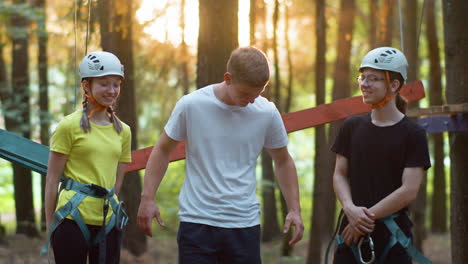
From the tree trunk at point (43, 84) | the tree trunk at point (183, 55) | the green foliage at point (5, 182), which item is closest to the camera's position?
the tree trunk at point (43, 84)

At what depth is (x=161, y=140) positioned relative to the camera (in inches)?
152

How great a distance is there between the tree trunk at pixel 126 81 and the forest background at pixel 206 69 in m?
0.02

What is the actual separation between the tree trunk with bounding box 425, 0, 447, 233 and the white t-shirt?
31.1ft

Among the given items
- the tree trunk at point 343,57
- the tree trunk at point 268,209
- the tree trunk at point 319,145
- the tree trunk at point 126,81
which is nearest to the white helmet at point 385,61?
the tree trunk at point 319,145

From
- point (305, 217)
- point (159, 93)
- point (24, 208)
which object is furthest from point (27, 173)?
point (305, 217)

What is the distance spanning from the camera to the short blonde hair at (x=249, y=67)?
3568 mm

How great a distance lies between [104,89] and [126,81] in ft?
18.7

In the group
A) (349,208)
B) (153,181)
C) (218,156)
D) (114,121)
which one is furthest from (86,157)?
(349,208)

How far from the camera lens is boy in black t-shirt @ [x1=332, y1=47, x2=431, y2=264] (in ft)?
13.2

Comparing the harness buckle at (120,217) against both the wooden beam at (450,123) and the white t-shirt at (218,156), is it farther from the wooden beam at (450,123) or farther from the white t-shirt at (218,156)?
the wooden beam at (450,123)

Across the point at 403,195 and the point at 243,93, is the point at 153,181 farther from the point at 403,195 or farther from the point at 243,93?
the point at 403,195

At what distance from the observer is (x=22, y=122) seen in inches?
504

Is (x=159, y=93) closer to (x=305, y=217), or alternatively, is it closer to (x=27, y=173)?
(x=27, y=173)

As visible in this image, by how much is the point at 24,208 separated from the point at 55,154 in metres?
9.19
